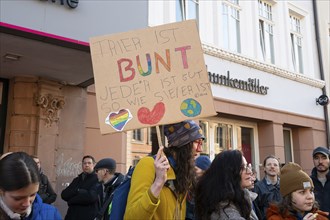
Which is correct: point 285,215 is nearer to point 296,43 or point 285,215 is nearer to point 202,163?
point 202,163

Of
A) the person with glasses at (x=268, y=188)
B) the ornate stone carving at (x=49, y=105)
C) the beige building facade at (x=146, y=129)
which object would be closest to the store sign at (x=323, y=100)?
the beige building facade at (x=146, y=129)

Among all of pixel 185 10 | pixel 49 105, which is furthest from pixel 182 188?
pixel 185 10

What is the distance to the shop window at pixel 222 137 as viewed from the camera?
10273 millimetres

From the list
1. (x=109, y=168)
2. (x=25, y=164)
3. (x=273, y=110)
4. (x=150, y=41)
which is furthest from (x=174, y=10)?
(x=25, y=164)

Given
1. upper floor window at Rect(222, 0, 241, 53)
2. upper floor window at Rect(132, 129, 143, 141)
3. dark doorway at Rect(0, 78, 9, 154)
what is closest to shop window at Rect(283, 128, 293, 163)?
upper floor window at Rect(222, 0, 241, 53)

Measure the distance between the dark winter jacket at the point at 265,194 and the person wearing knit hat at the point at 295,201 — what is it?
139 cm

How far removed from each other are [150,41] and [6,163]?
4.28 feet

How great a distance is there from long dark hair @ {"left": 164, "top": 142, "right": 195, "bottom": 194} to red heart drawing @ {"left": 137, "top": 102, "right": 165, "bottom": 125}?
0.78ft

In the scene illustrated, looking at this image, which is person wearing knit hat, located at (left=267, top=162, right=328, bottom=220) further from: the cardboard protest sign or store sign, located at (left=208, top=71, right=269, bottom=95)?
store sign, located at (left=208, top=71, right=269, bottom=95)

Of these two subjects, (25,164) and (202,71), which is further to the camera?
(202,71)

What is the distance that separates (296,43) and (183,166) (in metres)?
12.0

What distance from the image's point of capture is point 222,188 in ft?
8.01

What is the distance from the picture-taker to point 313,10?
13523mm

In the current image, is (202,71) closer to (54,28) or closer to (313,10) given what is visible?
(54,28)
